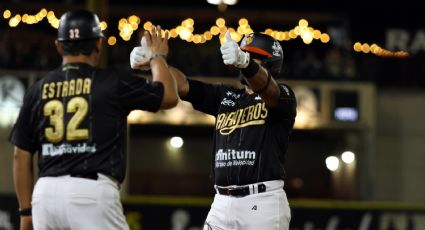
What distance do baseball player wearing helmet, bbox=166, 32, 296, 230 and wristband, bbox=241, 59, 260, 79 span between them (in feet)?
0.40

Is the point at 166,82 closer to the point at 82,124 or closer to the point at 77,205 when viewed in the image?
the point at 82,124

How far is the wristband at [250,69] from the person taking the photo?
6.54 metres

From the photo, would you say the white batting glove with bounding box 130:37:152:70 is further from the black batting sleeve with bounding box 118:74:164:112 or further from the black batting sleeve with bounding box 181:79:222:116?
the black batting sleeve with bounding box 181:79:222:116

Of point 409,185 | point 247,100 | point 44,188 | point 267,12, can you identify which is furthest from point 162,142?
point 44,188

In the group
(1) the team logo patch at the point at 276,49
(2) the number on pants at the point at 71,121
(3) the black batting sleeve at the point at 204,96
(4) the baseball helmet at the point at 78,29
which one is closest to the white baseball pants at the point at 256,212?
(3) the black batting sleeve at the point at 204,96

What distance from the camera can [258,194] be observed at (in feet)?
22.8

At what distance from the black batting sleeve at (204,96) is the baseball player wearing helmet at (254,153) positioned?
0.21 metres

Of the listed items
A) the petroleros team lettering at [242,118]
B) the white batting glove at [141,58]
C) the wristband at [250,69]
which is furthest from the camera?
the petroleros team lettering at [242,118]

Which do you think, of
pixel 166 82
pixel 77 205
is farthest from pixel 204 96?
pixel 77 205

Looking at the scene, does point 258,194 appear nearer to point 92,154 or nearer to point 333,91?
point 92,154

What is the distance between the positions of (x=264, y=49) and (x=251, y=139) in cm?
68

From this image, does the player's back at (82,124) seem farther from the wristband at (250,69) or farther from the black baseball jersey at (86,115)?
the wristband at (250,69)

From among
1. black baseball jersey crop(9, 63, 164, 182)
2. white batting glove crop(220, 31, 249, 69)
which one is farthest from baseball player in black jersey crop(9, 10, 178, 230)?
white batting glove crop(220, 31, 249, 69)

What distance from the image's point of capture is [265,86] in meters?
6.70
